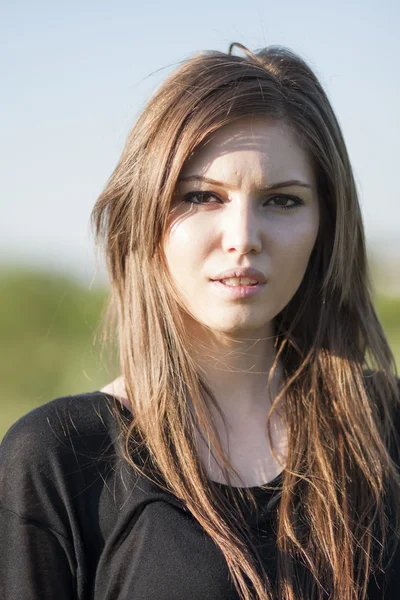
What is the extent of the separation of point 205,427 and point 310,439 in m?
0.29

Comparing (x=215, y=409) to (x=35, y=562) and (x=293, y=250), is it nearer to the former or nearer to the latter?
(x=293, y=250)

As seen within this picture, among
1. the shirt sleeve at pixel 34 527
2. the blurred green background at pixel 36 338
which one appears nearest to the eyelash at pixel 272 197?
the shirt sleeve at pixel 34 527

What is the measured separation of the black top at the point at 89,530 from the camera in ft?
5.82

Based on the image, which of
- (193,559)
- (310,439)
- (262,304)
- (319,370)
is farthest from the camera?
(319,370)

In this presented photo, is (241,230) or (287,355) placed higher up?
(241,230)

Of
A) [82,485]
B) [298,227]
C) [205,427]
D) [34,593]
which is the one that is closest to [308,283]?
[298,227]

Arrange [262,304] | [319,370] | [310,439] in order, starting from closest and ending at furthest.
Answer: [262,304]
[310,439]
[319,370]

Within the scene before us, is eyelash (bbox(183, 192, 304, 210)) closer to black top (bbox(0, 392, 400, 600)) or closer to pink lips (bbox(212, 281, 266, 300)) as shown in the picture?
pink lips (bbox(212, 281, 266, 300))

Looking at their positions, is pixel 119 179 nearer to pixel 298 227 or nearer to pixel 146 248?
pixel 146 248

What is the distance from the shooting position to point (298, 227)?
2.01 metres

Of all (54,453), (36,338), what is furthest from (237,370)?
(36,338)

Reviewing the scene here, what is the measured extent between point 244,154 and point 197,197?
152 mm

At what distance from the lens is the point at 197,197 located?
195cm

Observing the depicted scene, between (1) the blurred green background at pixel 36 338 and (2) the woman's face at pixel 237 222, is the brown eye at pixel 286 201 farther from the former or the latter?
(1) the blurred green background at pixel 36 338
